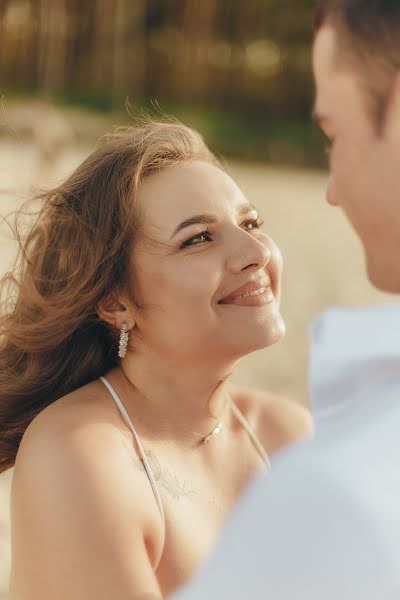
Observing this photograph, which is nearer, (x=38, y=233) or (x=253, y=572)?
(x=253, y=572)

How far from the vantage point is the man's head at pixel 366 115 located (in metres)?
1.20

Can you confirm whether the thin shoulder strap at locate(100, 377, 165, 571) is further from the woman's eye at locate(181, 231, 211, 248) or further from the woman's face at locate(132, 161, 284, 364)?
the woman's eye at locate(181, 231, 211, 248)

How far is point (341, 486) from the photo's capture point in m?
0.91

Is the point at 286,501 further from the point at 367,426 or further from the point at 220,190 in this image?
the point at 220,190

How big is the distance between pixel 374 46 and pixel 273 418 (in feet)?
5.74

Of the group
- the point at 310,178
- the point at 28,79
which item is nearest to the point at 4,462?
the point at 310,178

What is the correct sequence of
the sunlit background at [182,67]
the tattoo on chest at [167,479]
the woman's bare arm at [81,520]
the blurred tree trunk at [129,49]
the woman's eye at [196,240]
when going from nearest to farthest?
the woman's bare arm at [81,520] < the tattoo on chest at [167,479] < the woman's eye at [196,240] < the sunlit background at [182,67] < the blurred tree trunk at [129,49]

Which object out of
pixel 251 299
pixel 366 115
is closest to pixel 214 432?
pixel 251 299

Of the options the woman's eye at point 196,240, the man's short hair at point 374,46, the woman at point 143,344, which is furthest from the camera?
the woman's eye at point 196,240

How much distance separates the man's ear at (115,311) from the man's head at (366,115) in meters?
1.32

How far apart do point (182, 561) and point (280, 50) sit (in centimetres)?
1579

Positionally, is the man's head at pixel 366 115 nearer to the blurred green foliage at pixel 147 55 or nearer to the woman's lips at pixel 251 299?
the woman's lips at pixel 251 299

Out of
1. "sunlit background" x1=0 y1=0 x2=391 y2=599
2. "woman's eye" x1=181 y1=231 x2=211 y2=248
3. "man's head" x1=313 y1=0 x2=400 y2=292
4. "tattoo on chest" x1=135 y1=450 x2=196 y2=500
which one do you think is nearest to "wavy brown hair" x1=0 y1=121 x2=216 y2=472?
"woman's eye" x1=181 y1=231 x2=211 y2=248

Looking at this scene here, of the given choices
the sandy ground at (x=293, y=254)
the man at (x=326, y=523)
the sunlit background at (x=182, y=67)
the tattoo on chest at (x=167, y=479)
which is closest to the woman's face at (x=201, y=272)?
the tattoo on chest at (x=167, y=479)
